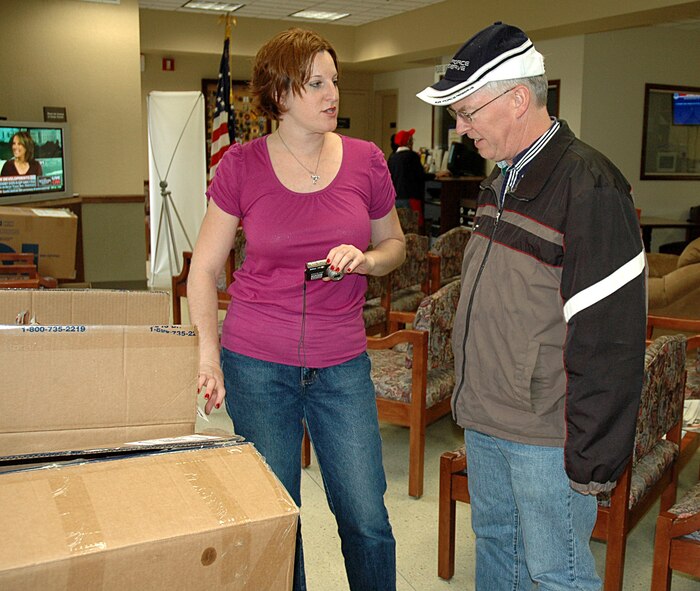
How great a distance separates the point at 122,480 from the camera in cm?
93

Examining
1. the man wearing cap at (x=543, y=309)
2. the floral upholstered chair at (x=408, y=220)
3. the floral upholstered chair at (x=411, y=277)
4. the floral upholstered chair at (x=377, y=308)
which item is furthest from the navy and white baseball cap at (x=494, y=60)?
the floral upholstered chair at (x=408, y=220)

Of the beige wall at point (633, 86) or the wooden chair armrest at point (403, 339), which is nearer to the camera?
the wooden chair armrest at point (403, 339)

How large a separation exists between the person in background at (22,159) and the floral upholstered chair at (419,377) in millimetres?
4484

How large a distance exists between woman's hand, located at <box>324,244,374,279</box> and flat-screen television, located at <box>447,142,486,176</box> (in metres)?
8.55

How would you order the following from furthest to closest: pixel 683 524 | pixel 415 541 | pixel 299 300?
1. pixel 415 541
2. pixel 683 524
3. pixel 299 300

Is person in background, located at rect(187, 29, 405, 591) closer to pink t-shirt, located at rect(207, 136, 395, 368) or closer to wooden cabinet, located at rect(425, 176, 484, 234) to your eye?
pink t-shirt, located at rect(207, 136, 395, 368)

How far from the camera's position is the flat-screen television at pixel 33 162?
6492 mm

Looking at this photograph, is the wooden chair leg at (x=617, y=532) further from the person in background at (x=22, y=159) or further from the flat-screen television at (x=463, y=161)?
the flat-screen television at (x=463, y=161)

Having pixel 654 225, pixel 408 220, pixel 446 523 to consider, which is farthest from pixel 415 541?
pixel 654 225

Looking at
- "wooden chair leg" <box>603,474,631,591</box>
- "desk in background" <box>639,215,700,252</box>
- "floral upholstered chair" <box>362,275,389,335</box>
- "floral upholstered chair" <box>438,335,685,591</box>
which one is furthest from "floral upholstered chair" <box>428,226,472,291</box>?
"desk in background" <box>639,215,700,252</box>

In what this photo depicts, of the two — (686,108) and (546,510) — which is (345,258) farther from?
(686,108)

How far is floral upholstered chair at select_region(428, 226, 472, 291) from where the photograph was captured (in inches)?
200

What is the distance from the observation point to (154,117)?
745 centimetres

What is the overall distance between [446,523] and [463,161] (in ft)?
26.2
